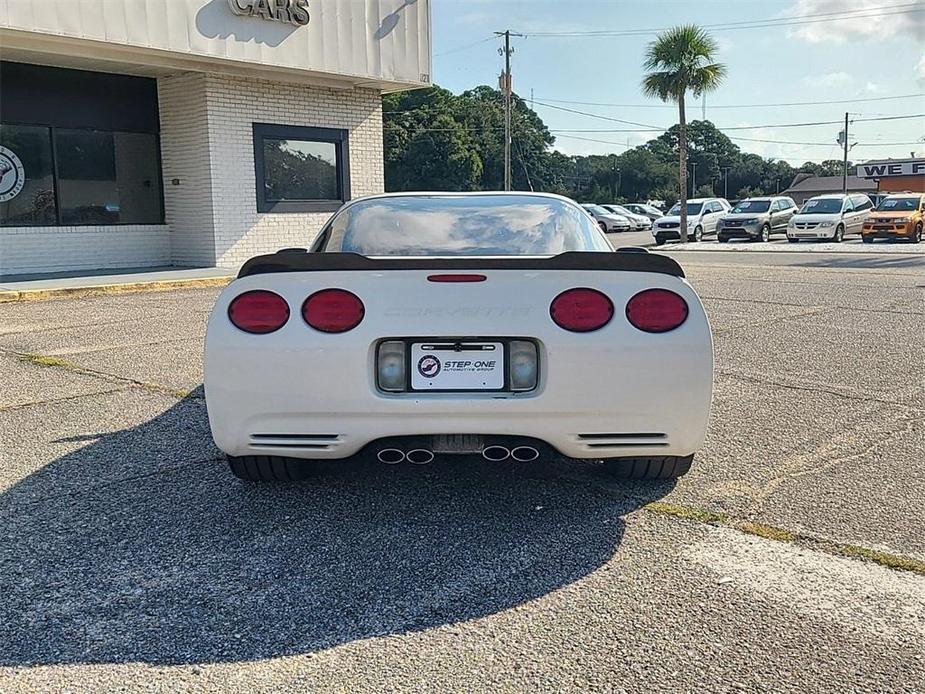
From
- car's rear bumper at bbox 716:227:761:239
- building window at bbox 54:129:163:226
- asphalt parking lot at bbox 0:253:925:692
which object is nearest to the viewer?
asphalt parking lot at bbox 0:253:925:692

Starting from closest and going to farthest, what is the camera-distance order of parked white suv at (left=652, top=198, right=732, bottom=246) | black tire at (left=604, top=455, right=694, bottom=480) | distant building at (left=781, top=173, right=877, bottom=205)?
black tire at (left=604, top=455, right=694, bottom=480), parked white suv at (left=652, top=198, right=732, bottom=246), distant building at (left=781, top=173, right=877, bottom=205)

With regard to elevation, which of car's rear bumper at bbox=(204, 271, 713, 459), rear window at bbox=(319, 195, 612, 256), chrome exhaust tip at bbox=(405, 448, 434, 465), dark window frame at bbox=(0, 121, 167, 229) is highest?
dark window frame at bbox=(0, 121, 167, 229)

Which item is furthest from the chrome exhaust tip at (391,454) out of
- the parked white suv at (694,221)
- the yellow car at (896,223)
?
the parked white suv at (694,221)

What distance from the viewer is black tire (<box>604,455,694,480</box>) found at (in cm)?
371

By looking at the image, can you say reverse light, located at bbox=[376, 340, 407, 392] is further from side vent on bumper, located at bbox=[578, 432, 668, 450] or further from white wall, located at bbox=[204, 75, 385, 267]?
white wall, located at bbox=[204, 75, 385, 267]

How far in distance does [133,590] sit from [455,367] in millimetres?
1362

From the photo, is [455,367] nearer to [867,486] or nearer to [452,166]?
[867,486]

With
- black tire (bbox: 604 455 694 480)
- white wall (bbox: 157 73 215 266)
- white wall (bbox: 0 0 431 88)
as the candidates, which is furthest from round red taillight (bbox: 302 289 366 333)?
white wall (bbox: 157 73 215 266)

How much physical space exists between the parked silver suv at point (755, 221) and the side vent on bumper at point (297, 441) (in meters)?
29.8

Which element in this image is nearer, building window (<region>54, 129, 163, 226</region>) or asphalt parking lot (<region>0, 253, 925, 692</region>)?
asphalt parking lot (<region>0, 253, 925, 692</region>)

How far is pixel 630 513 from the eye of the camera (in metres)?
3.62

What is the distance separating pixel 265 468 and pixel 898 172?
2409 inches

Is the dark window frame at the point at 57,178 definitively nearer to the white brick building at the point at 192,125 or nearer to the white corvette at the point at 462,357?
the white brick building at the point at 192,125

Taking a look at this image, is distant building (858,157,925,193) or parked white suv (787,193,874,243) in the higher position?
distant building (858,157,925,193)
